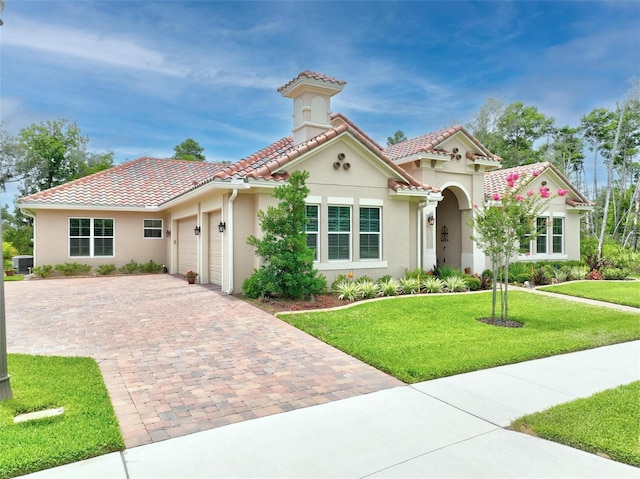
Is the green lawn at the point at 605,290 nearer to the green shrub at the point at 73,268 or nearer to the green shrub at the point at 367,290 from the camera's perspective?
the green shrub at the point at 367,290

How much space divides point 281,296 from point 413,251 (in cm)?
588

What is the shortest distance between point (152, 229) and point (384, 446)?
19.5 metres

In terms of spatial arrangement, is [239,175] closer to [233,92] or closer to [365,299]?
[365,299]

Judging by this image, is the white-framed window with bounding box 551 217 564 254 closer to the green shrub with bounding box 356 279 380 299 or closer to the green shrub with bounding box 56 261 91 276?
Result: the green shrub with bounding box 356 279 380 299

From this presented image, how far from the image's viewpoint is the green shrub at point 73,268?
1877 centimetres

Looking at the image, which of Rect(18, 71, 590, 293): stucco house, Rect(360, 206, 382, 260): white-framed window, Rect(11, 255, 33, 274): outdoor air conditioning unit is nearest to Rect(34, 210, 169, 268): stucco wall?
Rect(18, 71, 590, 293): stucco house

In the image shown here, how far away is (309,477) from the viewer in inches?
130

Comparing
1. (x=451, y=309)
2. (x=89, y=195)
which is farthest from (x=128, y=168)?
(x=451, y=309)

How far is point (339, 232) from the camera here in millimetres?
13648

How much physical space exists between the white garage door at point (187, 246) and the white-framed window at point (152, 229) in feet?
6.83

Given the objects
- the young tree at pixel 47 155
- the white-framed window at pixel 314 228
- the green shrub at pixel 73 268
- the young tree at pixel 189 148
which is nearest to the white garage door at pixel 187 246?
the green shrub at pixel 73 268

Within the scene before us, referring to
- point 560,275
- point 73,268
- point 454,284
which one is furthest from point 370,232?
point 73,268

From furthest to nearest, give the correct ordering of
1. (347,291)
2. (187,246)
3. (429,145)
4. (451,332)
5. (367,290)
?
1. (187,246)
2. (429,145)
3. (367,290)
4. (347,291)
5. (451,332)

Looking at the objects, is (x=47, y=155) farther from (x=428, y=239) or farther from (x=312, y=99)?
(x=428, y=239)
